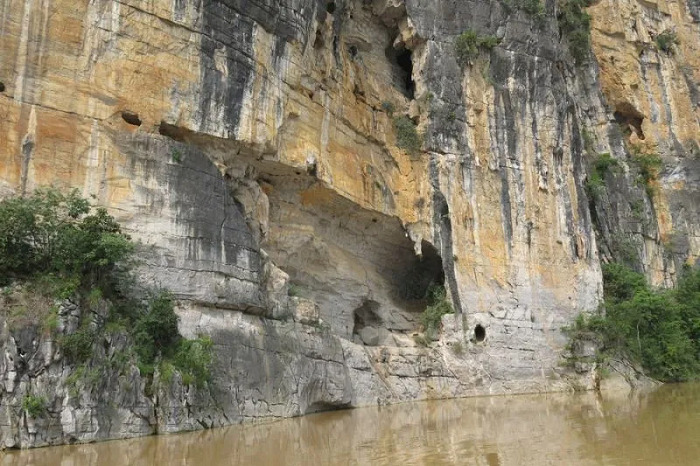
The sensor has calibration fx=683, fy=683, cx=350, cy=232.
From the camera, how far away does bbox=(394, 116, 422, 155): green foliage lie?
21.0 metres

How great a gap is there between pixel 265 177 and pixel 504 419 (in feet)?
27.9

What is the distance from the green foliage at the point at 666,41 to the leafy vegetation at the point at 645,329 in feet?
41.2

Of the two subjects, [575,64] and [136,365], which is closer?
[136,365]

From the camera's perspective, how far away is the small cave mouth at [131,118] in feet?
46.0

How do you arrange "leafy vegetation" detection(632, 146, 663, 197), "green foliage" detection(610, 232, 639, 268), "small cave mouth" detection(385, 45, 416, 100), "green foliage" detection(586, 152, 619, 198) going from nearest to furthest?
"small cave mouth" detection(385, 45, 416, 100) < "green foliage" detection(610, 232, 639, 268) < "green foliage" detection(586, 152, 619, 198) < "leafy vegetation" detection(632, 146, 663, 197)

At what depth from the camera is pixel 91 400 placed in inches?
427

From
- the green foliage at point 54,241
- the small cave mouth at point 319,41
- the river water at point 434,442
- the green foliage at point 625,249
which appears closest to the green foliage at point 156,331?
the green foliage at point 54,241

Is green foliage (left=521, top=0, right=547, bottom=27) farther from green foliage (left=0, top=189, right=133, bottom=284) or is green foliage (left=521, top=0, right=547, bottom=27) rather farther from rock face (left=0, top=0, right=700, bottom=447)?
green foliage (left=0, top=189, right=133, bottom=284)

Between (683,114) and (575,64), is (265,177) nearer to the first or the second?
(575,64)

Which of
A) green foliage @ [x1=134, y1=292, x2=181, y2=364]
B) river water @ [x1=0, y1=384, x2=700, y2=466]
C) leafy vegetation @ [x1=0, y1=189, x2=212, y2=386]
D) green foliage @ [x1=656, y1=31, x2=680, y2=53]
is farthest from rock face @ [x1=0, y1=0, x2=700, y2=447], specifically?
green foliage @ [x1=656, y1=31, x2=680, y2=53]

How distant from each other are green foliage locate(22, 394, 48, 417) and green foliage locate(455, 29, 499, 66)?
635 inches

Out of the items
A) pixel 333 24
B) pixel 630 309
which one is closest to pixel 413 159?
pixel 333 24

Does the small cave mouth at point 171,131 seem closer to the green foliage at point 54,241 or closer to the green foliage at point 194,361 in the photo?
the green foliage at point 54,241

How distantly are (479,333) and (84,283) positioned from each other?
1150 cm
